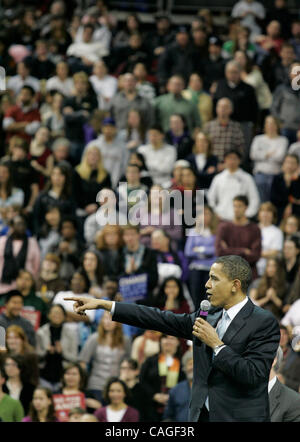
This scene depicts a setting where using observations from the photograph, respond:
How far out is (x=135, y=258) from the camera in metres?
10.7

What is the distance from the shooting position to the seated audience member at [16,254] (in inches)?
431

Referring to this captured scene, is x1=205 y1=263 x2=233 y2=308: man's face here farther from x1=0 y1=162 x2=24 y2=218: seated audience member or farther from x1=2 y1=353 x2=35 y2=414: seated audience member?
x1=0 y1=162 x2=24 y2=218: seated audience member

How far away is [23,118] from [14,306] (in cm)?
431

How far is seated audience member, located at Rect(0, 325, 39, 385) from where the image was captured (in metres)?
9.48

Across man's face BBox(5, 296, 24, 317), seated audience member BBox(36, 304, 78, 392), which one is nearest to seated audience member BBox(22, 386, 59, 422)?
seated audience member BBox(36, 304, 78, 392)

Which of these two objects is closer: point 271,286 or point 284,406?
point 284,406

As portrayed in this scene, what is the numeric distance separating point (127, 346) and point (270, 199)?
3.08m

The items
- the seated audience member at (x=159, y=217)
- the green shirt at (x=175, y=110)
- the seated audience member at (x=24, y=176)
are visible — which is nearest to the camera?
the seated audience member at (x=159, y=217)

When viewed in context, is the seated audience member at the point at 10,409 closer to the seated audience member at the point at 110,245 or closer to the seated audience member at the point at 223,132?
the seated audience member at the point at 110,245

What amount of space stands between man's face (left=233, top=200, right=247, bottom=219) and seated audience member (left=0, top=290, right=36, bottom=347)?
92.2 inches

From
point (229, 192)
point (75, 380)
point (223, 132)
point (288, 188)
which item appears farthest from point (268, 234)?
point (75, 380)

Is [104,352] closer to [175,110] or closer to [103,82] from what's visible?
[175,110]

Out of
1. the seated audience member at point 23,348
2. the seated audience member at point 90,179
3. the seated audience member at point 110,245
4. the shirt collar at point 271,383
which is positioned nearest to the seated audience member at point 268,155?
the seated audience member at point 90,179

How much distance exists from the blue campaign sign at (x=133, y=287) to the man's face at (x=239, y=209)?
123 cm
